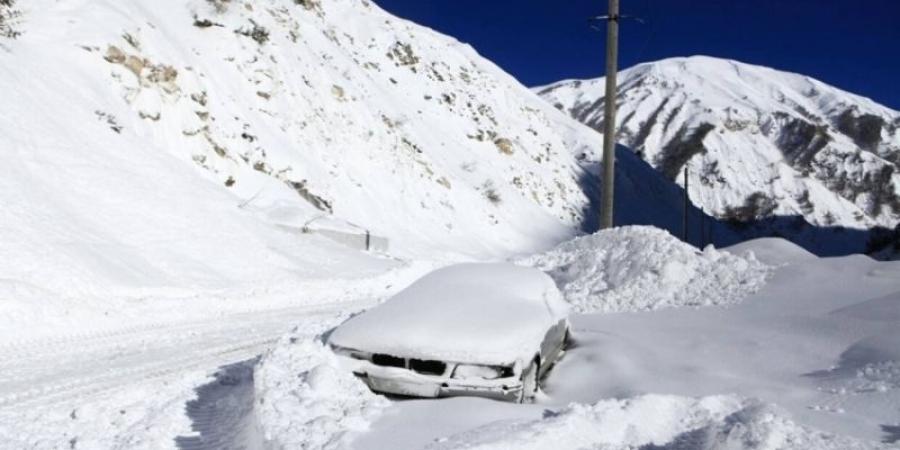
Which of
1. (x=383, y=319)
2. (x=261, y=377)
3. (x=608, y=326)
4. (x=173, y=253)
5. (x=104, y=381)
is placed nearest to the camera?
(x=261, y=377)

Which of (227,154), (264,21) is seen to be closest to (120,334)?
(227,154)

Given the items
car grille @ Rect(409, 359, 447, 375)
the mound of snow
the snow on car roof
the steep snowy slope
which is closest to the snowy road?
the mound of snow

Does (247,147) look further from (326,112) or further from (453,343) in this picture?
(453,343)

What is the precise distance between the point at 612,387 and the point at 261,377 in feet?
9.85

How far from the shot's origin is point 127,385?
24.1ft

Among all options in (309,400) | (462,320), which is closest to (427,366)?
(462,320)

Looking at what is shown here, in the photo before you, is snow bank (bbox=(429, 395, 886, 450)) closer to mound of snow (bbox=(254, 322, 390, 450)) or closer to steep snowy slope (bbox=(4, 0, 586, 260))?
mound of snow (bbox=(254, 322, 390, 450))

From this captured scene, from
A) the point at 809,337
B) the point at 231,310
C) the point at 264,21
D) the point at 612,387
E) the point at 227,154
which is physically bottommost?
the point at 231,310

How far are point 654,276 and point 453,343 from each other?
17.5ft

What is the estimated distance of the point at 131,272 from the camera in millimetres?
14805

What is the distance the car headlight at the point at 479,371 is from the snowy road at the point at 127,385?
6.48 feet

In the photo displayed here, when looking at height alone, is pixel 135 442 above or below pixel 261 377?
below

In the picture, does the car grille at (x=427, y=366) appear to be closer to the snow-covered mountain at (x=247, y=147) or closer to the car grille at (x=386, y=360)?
the car grille at (x=386, y=360)

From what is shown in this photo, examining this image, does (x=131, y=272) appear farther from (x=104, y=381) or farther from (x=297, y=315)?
(x=104, y=381)
